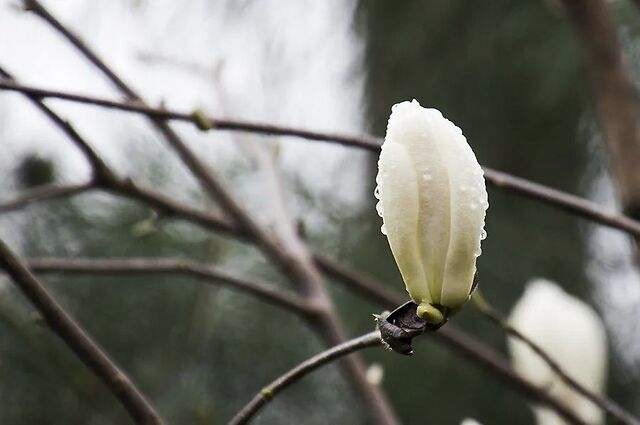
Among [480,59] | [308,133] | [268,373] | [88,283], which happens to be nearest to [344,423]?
[268,373]

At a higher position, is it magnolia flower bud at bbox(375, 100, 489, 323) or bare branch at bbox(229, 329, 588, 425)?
magnolia flower bud at bbox(375, 100, 489, 323)

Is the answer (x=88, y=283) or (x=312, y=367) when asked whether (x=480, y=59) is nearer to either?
(x=88, y=283)

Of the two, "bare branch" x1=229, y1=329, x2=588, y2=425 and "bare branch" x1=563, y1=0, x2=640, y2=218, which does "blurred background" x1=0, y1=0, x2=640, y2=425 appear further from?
"bare branch" x1=229, y1=329, x2=588, y2=425

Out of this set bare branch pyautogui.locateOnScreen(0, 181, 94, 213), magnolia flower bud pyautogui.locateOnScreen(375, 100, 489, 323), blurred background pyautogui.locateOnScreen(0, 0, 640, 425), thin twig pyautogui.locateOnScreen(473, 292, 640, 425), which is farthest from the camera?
blurred background pyautogui.locateOnScreen(0, 0, 640, 425)

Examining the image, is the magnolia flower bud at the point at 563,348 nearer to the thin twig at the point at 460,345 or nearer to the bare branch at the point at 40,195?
the thin twig at the point at 460,345

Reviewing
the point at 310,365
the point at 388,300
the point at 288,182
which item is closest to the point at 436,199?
the point at 310,365

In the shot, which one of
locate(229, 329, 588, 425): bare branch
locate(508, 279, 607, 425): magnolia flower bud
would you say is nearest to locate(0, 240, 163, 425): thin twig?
locate(229, 329, 588, 425): bare branch
